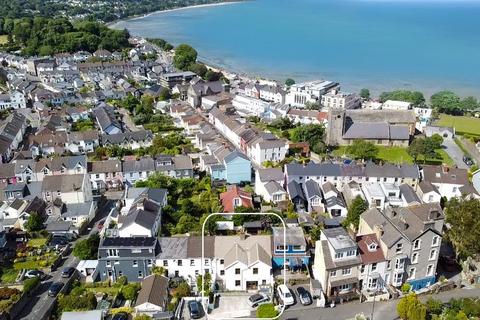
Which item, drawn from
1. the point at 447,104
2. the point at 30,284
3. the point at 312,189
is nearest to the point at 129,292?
the point at 30,284

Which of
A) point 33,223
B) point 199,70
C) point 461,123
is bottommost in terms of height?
point 461,123


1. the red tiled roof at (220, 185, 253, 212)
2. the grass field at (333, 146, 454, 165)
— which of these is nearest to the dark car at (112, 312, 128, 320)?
the red tiled roof at (220, 185, 253, 212)

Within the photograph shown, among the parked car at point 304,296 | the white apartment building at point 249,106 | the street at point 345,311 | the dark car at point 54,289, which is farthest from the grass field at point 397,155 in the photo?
the dark car at point 54,289

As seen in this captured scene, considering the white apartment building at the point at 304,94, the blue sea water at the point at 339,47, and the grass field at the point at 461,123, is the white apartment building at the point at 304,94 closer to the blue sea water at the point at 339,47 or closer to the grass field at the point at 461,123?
the grass field at the point at 461,123

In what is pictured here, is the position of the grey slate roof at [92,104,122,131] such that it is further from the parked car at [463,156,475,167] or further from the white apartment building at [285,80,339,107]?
the parked car at [463,156,475,167]

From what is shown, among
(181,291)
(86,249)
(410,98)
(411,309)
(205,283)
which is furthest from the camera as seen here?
(410,98)

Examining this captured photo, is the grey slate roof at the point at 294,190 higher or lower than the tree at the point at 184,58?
lower

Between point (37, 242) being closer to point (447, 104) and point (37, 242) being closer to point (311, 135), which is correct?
point (311, 135)
